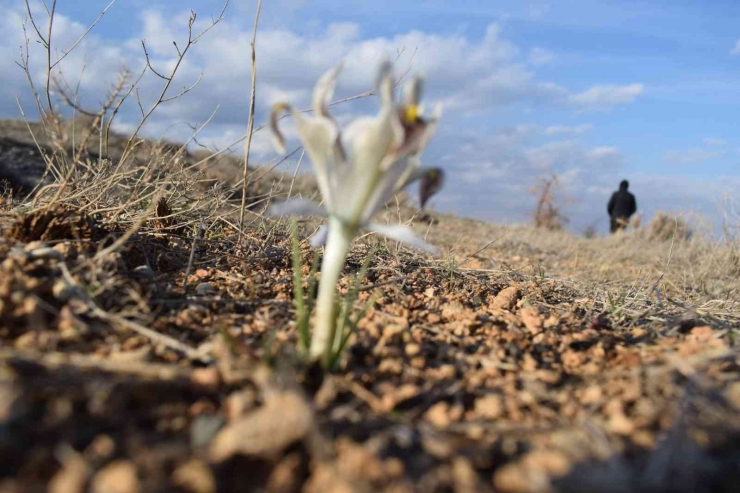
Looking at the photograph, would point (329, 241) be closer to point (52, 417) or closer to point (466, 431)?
point (466, 431)

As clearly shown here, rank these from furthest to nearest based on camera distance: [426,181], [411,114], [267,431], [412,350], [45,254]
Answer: [45,254]
[412,350]
[426,181]
[411,114]
[267,431]

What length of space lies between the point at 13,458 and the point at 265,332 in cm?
83

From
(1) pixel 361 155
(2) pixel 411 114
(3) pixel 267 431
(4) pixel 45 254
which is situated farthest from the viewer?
(4) pixel 45 254

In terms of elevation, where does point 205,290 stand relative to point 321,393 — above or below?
above

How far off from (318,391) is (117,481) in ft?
1.73

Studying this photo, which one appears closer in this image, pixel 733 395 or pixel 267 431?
pixel 267 431

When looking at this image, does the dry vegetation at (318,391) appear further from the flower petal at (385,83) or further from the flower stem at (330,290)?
the flower petal at (385,83)

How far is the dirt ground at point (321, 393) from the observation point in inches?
41.7

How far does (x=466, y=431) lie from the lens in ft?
4.14

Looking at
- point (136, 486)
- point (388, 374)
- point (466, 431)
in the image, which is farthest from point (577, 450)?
point (136, 486)

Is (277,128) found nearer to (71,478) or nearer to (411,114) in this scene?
(411,114)

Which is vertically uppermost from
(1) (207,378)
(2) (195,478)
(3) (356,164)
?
(3) (356,164)

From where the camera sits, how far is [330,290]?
4.74 ft

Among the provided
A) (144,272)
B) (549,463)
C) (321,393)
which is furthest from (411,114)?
(144,272)
